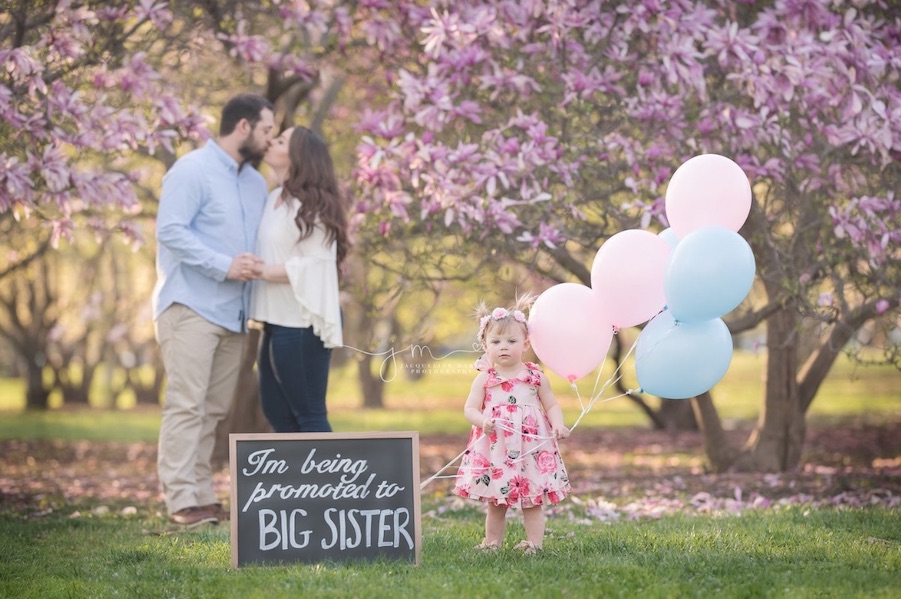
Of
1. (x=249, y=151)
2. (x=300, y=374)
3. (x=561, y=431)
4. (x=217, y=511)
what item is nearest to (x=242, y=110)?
(x=249, y=151)

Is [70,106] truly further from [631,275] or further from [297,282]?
[631,275]

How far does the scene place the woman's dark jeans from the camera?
16.5ft

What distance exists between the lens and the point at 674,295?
3.95m

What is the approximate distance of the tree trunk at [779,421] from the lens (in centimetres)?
770

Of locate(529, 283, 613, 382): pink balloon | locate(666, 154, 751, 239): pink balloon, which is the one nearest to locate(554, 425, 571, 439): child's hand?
locate(529, 283, 613, 382): pink balloon

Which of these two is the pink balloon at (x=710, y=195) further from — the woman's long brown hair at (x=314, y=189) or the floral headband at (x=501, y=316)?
the woman's long brown hair at (x=314, y=189)

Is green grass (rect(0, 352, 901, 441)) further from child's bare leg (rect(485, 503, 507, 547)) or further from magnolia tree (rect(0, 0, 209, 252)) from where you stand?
child's bare leg (rect(485, 503, 507, 547))

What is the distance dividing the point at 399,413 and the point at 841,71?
12.5 metres

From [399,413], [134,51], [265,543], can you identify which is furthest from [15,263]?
[265,543]

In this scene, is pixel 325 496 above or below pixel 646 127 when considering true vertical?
below

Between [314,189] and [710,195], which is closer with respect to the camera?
[710,195]

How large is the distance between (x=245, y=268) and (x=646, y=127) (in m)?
2.53

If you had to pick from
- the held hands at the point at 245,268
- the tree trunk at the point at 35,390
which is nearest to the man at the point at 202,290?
the held hands at the point at 245,268

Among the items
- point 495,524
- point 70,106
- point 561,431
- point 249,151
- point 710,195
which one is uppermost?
point 70,106
